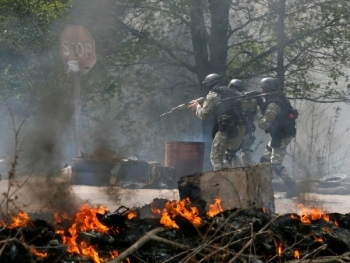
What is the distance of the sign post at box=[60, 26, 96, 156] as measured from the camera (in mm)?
15445

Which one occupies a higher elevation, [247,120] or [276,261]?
[247,120]

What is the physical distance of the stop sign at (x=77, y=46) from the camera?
1542cm

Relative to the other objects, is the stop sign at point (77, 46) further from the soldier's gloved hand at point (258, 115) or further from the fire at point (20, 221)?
the fire at point (20, 221)

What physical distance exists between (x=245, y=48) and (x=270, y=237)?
14.3 metres

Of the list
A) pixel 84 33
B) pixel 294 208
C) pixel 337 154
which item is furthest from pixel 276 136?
pixel 337 154

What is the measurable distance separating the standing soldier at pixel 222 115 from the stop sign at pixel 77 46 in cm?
333

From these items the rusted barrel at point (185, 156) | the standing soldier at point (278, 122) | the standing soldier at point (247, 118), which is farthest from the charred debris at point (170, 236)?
the rusted barrel at point (185, 156)

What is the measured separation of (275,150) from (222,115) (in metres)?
1.20

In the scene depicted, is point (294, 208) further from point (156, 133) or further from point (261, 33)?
point (156, 133)

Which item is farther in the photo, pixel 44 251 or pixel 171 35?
pixel 171 35

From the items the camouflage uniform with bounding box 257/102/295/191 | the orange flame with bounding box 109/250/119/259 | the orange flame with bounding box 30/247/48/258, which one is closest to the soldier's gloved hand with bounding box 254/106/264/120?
the camouflage uniform with bounding box 257/102/295/191

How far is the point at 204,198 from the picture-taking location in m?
7.65

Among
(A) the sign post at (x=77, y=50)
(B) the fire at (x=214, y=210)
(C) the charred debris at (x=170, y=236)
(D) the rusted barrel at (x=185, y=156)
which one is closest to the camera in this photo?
(C) the charred debris at (x=170, y=236)

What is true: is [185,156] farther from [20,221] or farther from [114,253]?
[114,253]
